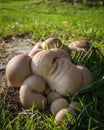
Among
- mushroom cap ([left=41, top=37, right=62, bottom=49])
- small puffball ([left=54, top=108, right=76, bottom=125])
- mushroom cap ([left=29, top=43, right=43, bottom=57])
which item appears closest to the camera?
small puffball ([left=54, top=108, right=76, bottom=125])

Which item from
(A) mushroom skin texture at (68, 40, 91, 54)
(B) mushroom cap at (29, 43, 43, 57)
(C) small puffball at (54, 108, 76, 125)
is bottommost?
(C) small puffball at (54, 108, 76, 125)

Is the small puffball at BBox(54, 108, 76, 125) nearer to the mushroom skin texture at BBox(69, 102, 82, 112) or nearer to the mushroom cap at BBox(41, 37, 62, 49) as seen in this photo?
the mushroom skin texture at BBox(69, 102, 82, 112)

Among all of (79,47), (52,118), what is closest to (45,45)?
(79,47)

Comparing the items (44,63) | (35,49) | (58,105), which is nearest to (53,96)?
(58,105)

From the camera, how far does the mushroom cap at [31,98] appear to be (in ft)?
8.70

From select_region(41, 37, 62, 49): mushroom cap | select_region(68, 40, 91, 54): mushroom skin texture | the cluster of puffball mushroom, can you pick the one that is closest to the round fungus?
the cluster of puffball mushroom

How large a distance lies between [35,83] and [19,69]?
167mm

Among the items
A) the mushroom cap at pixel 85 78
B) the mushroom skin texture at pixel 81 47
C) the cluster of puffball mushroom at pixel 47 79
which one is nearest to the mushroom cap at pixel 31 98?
the cluster of puffball mushroom at pixel 47 79

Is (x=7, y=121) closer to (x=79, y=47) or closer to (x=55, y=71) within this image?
(x=55, y=71)

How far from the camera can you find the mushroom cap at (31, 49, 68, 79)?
272cm

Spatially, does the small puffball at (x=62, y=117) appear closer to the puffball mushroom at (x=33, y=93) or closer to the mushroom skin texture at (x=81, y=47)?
the puffball mushroom at (x=33, y=93)

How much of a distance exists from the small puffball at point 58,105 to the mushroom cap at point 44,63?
0.69 feet

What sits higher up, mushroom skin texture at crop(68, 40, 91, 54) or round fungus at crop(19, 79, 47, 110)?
mushroom skin texture at crop(68, 40, 91, 54)

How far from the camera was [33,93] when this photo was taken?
2.66m
